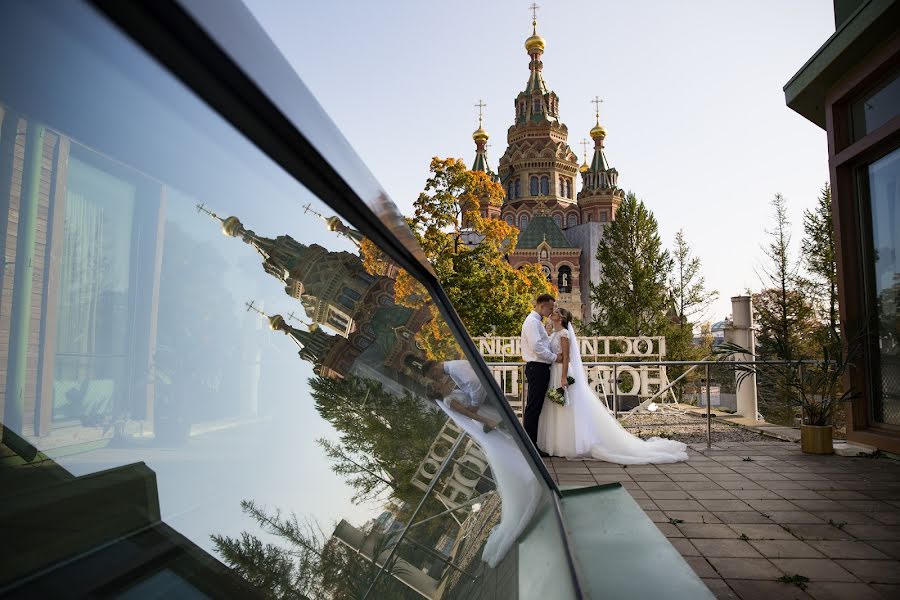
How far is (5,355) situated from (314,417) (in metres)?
0.27

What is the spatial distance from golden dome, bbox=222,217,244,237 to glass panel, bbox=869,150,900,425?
23.7 ft

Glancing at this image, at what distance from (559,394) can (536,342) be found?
631 millimetres

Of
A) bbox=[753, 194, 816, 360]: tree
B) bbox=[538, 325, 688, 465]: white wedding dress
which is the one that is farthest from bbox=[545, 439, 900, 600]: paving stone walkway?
bbox=[753, 194, 816, 360]: tree

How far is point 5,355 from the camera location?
10.8 inches

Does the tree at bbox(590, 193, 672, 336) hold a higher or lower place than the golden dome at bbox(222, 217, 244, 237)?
higher

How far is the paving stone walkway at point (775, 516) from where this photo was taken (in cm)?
275

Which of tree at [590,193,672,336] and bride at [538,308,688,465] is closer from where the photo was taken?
bride at [538,308,688,465]

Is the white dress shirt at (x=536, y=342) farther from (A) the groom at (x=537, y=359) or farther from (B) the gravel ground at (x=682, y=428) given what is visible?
(B) the gravel ground at (x=682, y=428)

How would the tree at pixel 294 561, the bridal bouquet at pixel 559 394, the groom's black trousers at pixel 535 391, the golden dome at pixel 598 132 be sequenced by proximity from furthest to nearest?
1. the golden dome at pixel 598 132
2. the groom's black trousers at pixel 535 391
3. the bridal bouquet at pixel 559 394
4. the tree at pixel 294 561

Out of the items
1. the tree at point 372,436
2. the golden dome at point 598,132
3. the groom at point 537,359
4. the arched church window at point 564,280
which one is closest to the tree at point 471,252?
the groom at point 537,359

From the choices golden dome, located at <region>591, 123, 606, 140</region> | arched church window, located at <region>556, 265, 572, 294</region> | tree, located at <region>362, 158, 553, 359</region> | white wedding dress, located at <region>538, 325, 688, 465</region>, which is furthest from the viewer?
golden dome, located at <region>591, 123, 606, 140</region>

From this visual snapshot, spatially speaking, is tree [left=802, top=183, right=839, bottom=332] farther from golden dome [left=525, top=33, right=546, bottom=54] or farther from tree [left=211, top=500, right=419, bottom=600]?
golden dome [left=525, top=33, right=546, bottom=54]

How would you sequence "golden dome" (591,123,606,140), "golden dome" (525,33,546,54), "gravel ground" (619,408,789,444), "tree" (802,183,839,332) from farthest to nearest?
"golden dome" (591,123,606,140) < "golden dome" (525,33,546,54) < "tree" (802,183,839,332) < "gravel ground" (619,408,789,444)

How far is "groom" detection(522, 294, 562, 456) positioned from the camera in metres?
6.38
